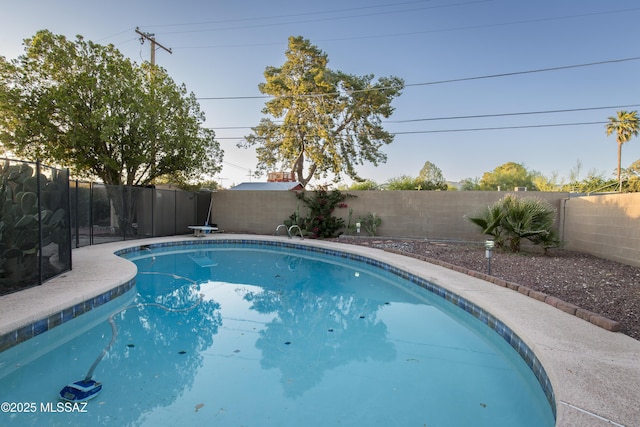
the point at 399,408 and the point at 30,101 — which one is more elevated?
the point at 30,101

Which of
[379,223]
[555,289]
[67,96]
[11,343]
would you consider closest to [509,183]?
[379,223]

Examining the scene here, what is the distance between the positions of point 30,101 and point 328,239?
32.8ft

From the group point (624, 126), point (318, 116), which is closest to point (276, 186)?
point (318, 116)

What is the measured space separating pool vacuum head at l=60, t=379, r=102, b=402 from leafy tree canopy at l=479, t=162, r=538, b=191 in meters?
39.2

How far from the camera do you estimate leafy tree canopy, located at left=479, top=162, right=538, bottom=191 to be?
3747 centimetres

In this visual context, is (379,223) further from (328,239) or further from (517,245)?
(517,245)

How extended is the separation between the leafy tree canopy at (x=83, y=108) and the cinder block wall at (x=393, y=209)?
3380 millimetres

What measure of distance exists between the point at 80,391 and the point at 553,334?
4.07 m

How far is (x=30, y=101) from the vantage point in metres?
9.88

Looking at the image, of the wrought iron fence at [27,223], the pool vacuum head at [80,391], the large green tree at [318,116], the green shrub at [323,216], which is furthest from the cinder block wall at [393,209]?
the pool vacuum head at [80,391]

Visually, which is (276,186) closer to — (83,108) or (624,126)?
(83,108)

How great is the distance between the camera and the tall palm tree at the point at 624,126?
25406 millimetres

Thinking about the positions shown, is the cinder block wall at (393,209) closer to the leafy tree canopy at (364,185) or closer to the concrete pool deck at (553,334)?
the concrete pool deck at (553,334)

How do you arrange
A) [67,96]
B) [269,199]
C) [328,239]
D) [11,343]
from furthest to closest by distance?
[269,199]
[328,239]
[67,96]
[11,343]
